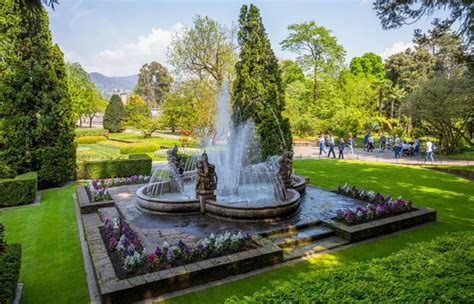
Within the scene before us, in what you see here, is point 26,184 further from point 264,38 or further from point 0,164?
point 264,38

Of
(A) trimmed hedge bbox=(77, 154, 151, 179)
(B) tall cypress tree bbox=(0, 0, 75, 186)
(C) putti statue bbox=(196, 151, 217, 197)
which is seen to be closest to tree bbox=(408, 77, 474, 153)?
(C) putti statue bbox=(196, 151, 217, 197)

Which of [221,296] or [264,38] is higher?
[264,38]

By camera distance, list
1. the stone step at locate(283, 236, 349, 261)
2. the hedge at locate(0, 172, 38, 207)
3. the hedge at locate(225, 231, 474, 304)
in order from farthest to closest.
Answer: the hedge at locate(0, 172, 38, 207) → the stone step at locate(283, 236, 349, 261) → the hedge at locate(225, 231, 474, 304)

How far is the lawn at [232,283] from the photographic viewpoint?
18.4 ft

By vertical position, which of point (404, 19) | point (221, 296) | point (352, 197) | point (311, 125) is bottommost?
point (221, 296)

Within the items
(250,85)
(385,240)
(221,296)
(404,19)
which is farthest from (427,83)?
(221,296)

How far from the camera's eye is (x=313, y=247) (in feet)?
24.0

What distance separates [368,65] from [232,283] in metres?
58.3

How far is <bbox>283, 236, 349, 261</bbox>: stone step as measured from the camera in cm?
686

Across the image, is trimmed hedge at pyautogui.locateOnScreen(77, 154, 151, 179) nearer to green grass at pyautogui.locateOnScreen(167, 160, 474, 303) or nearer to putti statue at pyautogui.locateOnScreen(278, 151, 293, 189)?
putti statue at pyautogui.locateOnScreen(278, 151, 293, 189)

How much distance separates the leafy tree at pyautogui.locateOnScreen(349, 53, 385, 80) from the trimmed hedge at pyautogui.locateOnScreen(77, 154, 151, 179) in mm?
49530

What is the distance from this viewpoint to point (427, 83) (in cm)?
2342

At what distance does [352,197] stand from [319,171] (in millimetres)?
6417

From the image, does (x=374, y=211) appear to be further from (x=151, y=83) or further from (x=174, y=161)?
(x=151, y=83)
